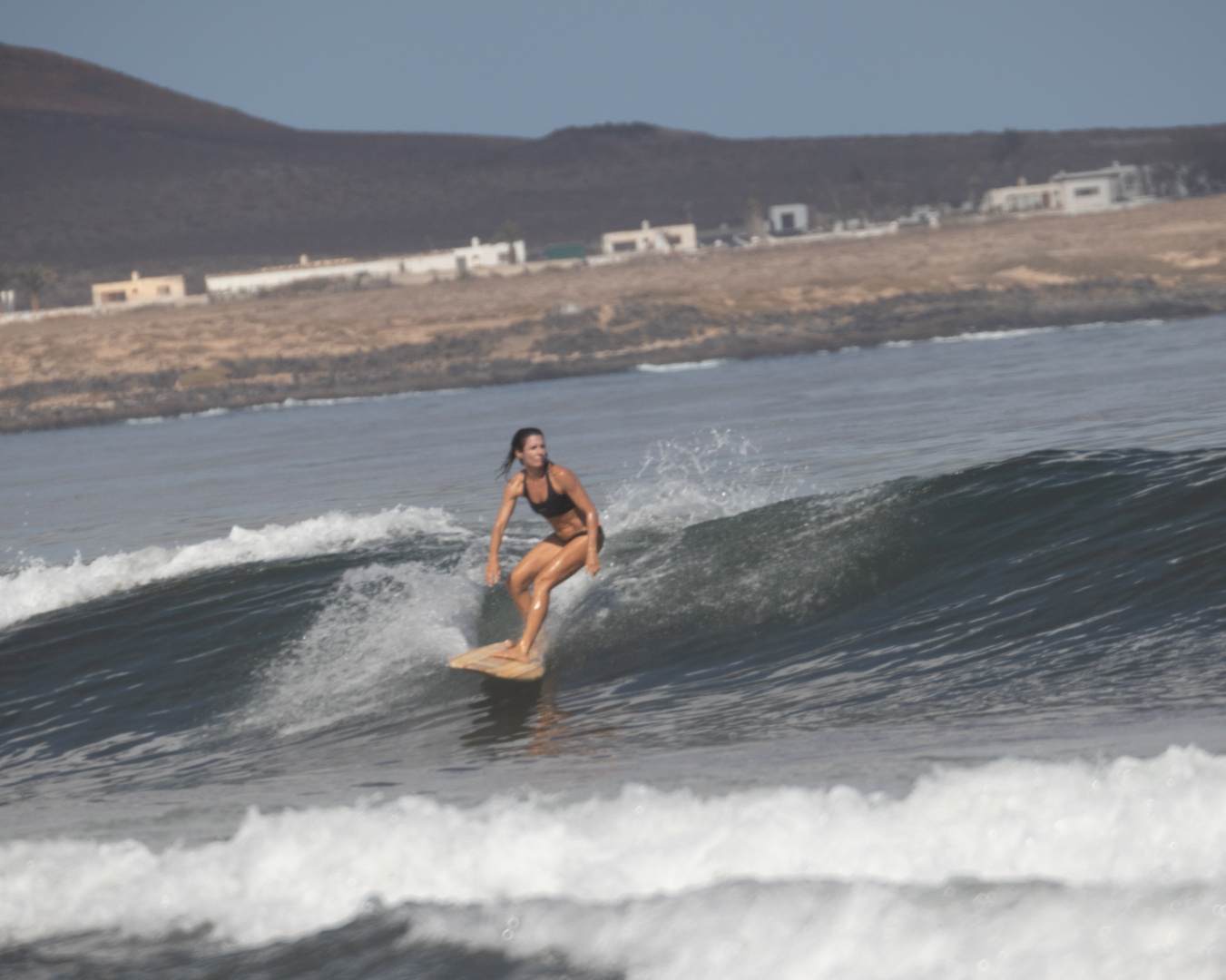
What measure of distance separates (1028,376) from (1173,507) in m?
20.9

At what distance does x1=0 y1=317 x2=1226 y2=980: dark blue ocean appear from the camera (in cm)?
514

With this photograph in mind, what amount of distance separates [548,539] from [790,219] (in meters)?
122

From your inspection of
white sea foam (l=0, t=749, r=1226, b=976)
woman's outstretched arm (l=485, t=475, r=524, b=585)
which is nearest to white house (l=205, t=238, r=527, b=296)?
woman's outstretched arm (l=485, t=475, r=524, b=585)

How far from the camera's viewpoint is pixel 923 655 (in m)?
9.05

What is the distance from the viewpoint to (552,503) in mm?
9312

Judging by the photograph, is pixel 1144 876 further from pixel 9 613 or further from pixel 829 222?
pixel 829 222

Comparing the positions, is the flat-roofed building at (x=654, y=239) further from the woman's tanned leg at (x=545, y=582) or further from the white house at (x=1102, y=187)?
the woman's tanned leg at (x=545, y=582)

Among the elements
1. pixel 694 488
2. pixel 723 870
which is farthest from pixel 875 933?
pixel 694 488

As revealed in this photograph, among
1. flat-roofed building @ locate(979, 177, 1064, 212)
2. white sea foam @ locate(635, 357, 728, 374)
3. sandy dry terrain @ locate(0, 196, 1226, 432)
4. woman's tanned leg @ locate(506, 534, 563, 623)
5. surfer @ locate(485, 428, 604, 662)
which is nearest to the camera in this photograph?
surfer @ locate(485, 428, 604, 662)

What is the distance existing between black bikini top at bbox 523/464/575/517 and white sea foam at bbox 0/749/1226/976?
2960mm

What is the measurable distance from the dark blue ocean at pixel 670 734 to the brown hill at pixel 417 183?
4820 inches

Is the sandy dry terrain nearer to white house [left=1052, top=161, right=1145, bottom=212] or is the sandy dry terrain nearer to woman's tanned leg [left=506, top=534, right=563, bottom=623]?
white house [left=1052, top=161, right=1145, bottom=212]

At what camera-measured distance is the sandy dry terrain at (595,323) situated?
182 ft

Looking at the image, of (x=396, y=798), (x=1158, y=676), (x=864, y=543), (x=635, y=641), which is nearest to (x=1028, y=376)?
(x=864, y=543)
